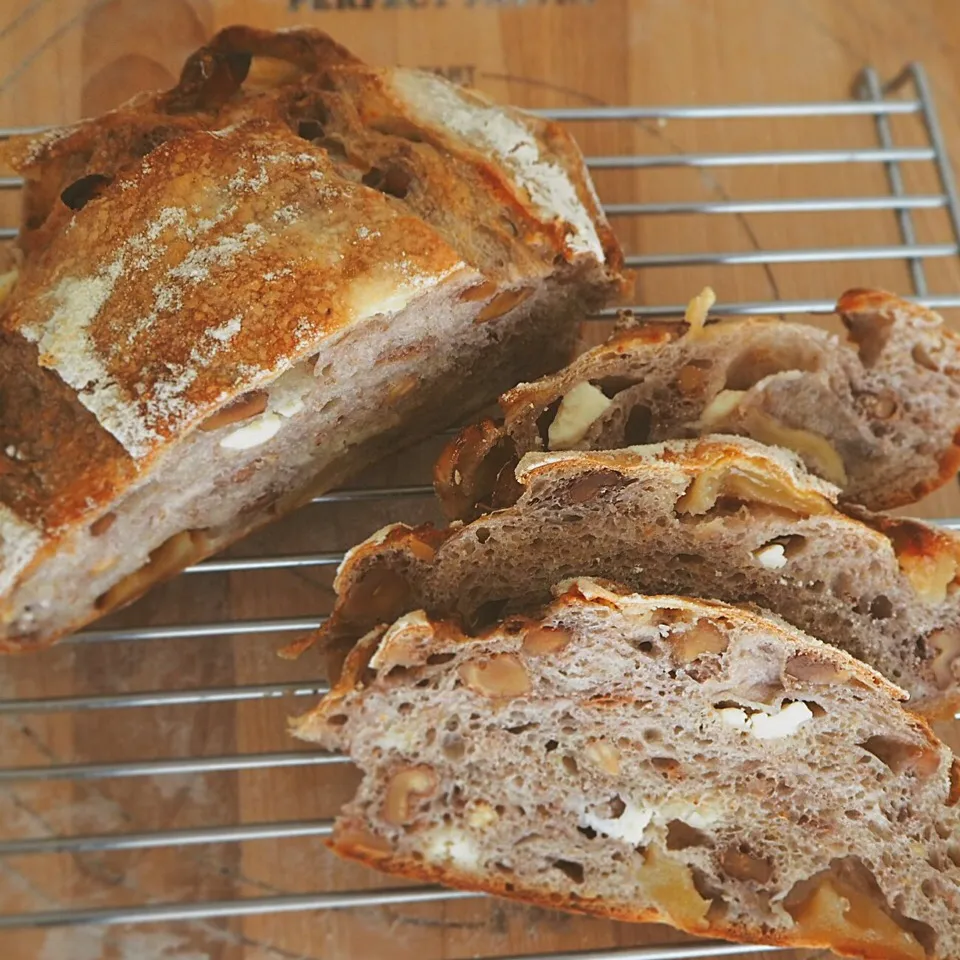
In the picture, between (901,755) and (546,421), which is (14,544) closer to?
(546,421)

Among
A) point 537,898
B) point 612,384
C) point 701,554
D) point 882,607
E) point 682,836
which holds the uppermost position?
point 612,384

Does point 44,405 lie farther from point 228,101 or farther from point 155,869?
point 155,869

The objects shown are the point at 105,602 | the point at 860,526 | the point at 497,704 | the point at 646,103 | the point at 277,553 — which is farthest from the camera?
the point at 646,103

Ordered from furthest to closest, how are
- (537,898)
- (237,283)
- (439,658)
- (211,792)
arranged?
(211,792), (537,898), (439,658), (237,283)

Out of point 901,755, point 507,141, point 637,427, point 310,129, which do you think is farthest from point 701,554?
point 310,129

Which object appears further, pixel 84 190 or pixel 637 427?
pixel 637 427

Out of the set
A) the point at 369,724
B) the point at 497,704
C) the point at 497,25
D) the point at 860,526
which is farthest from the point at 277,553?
the point at 497,25

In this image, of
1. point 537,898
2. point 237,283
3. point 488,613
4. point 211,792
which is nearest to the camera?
point 237,283
